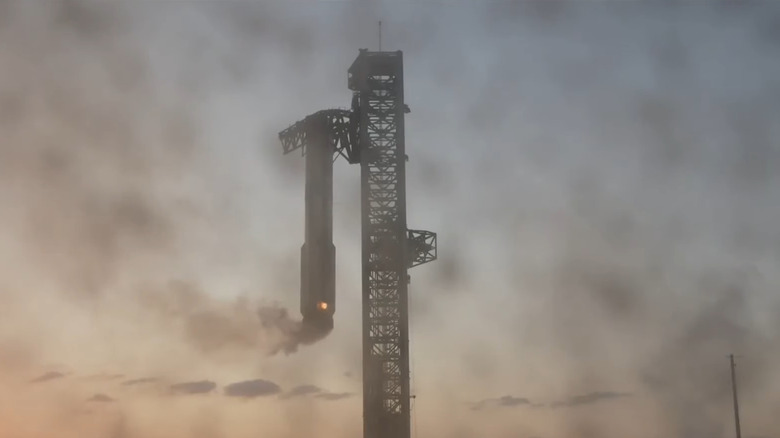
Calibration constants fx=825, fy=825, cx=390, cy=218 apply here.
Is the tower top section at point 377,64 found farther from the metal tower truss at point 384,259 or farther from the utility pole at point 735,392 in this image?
the utility pole at point 735,392

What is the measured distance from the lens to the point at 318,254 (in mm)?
45312

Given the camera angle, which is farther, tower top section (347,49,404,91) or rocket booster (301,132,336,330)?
tower top section (347,49,404,91)

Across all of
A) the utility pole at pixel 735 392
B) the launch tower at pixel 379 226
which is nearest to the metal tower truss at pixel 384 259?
the launch tower at pixel 379 226

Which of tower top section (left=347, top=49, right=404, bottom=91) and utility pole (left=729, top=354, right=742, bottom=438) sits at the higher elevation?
tower top section (left=347, top=49, right=404, bottom=91)

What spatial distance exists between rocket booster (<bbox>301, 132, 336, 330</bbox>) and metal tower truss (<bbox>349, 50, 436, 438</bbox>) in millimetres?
2289

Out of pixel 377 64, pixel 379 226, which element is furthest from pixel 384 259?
pixel 377 64

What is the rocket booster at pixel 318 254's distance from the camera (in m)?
44.5

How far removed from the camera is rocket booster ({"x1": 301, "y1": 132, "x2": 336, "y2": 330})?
4453cm

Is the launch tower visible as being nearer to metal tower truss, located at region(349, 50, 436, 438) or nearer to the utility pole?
metal tower truss, located at region(349, 50, 436, 438)

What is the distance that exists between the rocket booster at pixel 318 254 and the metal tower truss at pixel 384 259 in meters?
2.29

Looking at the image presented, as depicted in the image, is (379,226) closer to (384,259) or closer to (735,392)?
(384,259)

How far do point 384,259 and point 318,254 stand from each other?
4208 millimetres

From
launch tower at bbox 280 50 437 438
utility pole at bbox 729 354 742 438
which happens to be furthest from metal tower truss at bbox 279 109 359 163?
utility pole at bbox 729 354 742 438

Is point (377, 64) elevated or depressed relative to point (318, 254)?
elevated
